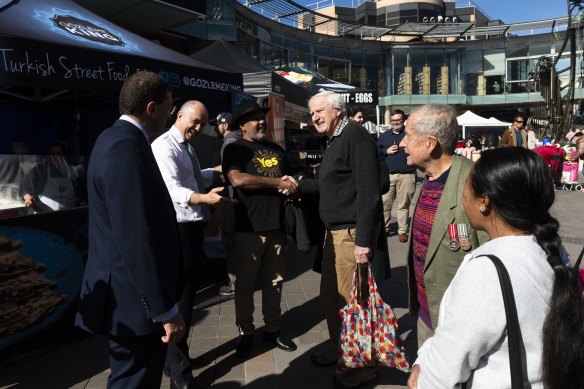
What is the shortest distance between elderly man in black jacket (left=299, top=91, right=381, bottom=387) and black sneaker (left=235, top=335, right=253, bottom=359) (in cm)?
71

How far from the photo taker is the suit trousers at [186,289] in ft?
9.76

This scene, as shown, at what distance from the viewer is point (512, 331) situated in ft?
3.74

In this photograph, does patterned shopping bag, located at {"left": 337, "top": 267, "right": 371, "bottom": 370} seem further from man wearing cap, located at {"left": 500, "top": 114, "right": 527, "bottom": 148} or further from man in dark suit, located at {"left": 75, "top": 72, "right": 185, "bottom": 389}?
man wearing cap, located at {"left": 500, "top": 114, "right": 527, "bottom": 148}

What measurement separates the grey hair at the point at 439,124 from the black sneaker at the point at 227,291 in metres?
3.37

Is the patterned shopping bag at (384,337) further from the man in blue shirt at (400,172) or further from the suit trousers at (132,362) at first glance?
the man in blue shirt at (400,172)

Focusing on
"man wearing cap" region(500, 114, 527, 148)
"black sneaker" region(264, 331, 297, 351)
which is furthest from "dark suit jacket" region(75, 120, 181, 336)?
"man wearing cap" region(500, 114, 527, 148)

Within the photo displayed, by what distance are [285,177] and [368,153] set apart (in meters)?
0.80

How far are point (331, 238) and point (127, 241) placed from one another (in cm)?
172

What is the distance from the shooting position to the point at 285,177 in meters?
3.48

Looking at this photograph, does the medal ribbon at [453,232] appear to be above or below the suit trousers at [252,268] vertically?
above

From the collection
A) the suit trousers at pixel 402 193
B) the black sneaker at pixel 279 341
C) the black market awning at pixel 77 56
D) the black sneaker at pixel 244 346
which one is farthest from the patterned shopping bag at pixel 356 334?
the suit trousers at pixel 402 193

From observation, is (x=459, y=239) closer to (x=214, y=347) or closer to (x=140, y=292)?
(x=140, y=292)

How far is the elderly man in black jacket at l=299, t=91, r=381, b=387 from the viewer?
2887 mm

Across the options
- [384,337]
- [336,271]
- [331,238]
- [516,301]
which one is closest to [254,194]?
[331,238]
